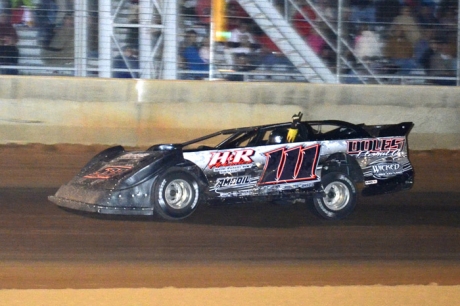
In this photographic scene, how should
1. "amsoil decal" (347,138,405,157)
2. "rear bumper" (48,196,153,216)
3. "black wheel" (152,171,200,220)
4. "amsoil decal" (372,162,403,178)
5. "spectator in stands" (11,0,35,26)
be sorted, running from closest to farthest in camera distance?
1. "rear bumper" (48,196,153,216)
2. "black wheel" (152,171,200,220)
3. "amsoil decal" (347,138,405,157)
4. "amsoil decal" (372,162,403,178)
5. "spectator in stands" (11,0,35,26)

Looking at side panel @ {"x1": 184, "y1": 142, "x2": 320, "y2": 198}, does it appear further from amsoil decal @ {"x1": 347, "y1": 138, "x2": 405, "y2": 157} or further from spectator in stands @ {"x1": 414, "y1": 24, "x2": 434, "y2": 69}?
spectator in stands @ {"x1": 414, "y1": 24, "x2": 434, "y2": 69}

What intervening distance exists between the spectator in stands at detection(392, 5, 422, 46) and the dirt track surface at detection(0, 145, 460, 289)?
4382 mm

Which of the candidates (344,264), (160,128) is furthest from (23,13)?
(344,264)

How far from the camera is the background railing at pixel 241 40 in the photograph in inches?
516

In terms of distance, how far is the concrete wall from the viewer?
42.0ft

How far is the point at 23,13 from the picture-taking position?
42.7 feet

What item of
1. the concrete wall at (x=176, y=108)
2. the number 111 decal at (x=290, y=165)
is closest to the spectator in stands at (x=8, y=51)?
the concrete wall at (x=176, y=108)

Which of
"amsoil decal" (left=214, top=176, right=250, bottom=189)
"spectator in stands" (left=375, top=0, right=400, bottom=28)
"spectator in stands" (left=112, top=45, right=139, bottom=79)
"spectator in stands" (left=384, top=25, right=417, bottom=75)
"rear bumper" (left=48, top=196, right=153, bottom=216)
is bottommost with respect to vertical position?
"rear bumper" (left=48, top=196, right=153, bottom=216)

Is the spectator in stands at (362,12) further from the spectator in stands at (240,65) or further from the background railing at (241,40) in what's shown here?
the spectator in stands at (240,65)

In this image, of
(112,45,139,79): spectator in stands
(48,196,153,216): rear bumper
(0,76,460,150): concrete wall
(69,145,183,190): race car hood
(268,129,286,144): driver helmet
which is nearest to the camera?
(48,196,153,216): rear bumper

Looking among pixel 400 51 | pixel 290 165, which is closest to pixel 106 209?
pixel 290 165

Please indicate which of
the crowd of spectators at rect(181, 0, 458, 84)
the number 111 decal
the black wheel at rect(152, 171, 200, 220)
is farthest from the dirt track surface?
the crowd of spectators at rect(181, 0, 458, 84)

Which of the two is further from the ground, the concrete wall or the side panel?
the concrete wall

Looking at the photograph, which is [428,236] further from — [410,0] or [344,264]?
[410,0]
